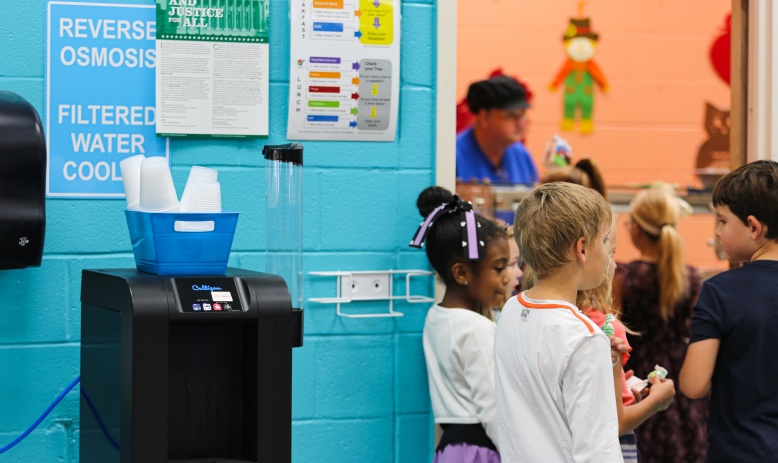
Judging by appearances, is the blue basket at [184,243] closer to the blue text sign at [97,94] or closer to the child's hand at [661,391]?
the blue text sign at [97,94]

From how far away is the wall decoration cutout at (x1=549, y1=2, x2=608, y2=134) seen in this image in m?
4.71

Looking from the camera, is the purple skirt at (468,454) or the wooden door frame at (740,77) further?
the wooden door frame at (740,77)

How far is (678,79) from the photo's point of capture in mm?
4871

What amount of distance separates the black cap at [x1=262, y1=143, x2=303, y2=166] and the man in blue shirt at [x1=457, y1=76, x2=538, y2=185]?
7.04 ft

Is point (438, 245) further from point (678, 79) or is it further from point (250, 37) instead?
point (678, 79)

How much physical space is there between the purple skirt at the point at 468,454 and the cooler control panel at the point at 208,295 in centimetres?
83

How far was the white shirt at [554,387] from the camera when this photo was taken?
1649mm

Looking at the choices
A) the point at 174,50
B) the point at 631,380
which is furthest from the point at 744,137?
the point at 174,50

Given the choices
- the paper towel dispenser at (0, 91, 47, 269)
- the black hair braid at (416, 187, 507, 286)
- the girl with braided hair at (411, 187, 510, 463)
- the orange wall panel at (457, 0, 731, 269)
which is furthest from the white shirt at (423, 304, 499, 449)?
the orange wall panel at (457, 0, 731, 269)

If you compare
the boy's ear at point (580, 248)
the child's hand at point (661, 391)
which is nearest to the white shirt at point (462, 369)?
the child's hand at point (661, 391)

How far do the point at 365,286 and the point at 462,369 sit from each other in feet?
1.15

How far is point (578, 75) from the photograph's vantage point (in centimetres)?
473

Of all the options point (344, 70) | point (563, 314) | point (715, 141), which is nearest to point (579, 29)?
point (715, 141)

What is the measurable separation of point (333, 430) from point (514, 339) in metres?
0.86
